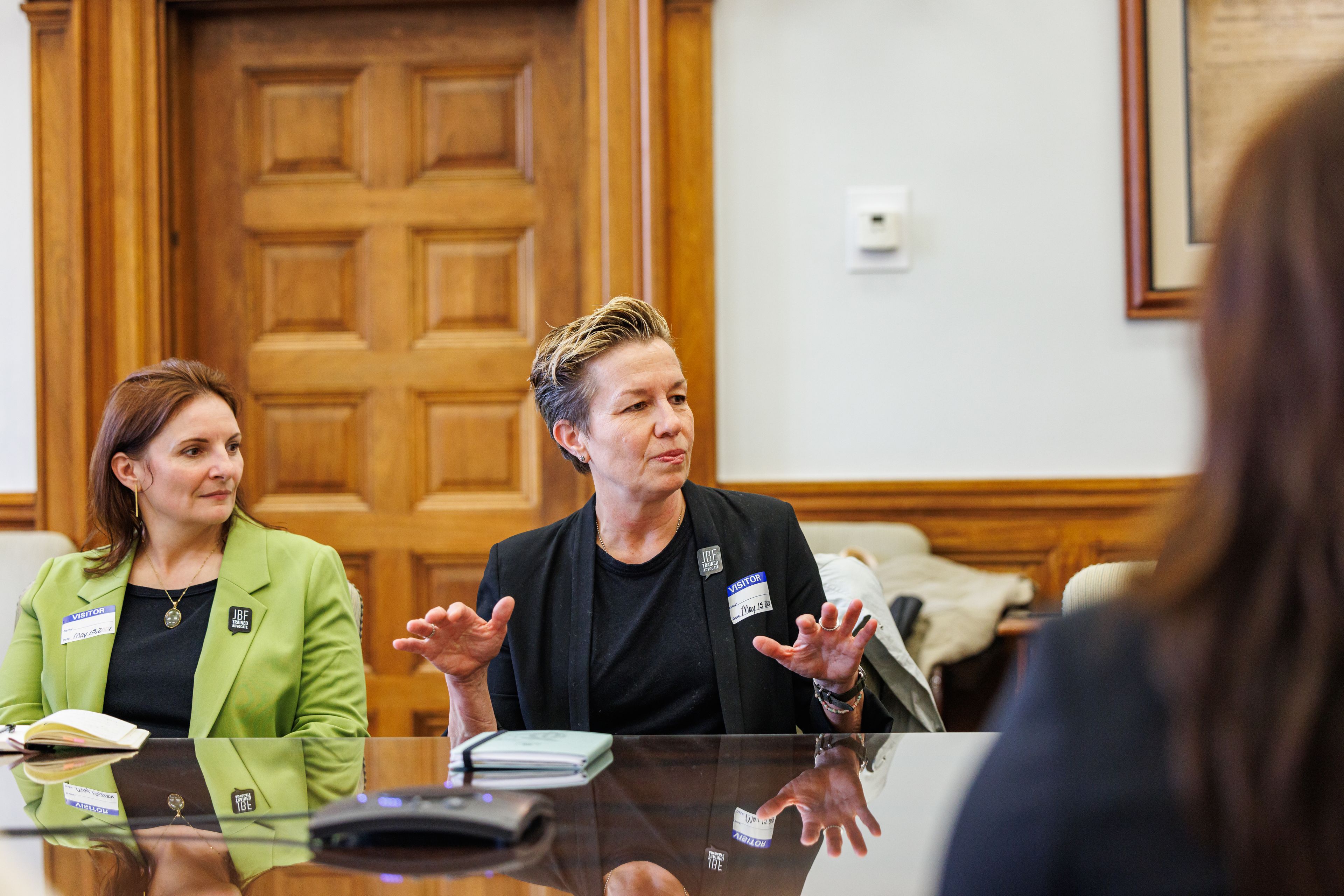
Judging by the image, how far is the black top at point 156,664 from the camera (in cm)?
202

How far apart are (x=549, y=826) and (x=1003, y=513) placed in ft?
8.56

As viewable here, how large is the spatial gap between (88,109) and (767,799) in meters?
3.30

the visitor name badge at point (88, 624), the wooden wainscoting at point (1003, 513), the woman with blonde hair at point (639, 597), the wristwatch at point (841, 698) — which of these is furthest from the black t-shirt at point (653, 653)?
the wooden wainscoting at point (1003, 513)

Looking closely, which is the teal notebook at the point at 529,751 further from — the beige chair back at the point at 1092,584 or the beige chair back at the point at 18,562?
the beige chair back at the point at 18,562

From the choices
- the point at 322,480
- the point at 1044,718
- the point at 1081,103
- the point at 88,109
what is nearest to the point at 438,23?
the point at 88,109

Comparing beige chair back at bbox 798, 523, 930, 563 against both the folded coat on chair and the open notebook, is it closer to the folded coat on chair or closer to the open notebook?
the folded coat on chair

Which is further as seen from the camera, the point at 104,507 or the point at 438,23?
the point at 438,23

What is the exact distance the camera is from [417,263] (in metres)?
3.68

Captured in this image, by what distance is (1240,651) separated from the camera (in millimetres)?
528

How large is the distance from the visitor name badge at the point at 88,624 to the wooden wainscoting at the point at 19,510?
67.1 inches

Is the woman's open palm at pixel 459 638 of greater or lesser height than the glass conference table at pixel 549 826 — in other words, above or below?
above

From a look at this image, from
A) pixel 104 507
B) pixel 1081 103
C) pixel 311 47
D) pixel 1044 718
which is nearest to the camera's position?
pixel 1044 718

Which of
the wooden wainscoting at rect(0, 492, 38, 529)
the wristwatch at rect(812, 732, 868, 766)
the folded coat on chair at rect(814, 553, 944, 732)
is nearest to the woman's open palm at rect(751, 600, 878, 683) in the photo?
the wristwatch at rect(812, 732, 868, 766)

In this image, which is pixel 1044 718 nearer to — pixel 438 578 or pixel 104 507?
pixel 104 507
